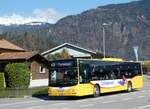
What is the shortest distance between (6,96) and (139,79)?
439 inches

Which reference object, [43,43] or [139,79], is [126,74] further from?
[43,43]

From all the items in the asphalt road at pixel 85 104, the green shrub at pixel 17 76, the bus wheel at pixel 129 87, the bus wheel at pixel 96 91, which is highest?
the green shrub at pixel 17 76

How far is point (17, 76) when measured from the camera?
42562 mm

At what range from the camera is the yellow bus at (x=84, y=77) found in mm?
29141

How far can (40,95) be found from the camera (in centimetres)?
3381

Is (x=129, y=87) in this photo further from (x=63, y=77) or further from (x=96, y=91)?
(x=63, y=77)

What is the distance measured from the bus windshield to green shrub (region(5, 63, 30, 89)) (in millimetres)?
12691

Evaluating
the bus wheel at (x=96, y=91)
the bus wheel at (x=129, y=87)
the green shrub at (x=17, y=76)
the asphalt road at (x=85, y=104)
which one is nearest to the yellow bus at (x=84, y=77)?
the bus wheel at (x=96, y=91)

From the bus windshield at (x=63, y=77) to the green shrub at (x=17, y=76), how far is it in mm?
12691

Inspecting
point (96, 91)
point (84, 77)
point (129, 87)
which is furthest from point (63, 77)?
point (129, 87)

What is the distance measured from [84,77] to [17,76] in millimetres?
13946

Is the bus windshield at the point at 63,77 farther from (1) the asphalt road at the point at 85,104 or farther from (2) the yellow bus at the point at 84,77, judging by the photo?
(1) the asphalt road at the point at 85,104

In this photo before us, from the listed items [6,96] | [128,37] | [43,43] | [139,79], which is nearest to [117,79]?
[139,79]

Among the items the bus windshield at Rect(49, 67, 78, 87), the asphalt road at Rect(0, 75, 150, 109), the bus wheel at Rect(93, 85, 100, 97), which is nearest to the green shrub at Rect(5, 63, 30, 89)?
the bus wheel at Rect(93, 85, 100, 97)
